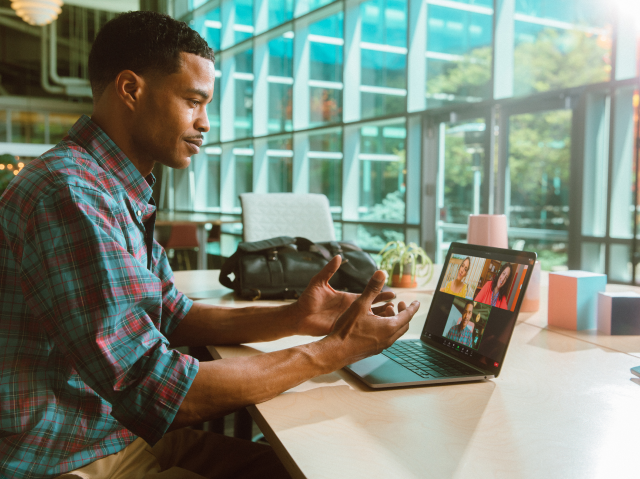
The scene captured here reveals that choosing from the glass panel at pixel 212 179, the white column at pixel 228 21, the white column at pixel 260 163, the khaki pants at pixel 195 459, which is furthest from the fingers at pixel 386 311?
the white column at pixel 228 21

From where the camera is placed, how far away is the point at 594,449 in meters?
A: 0.67

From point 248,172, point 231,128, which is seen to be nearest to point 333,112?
point 248,172

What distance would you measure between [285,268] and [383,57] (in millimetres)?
4781

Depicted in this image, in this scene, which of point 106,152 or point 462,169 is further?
point 462,169

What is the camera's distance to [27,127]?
479 inches

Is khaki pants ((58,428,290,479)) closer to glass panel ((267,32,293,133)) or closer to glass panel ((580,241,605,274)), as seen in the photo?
glass panel ((580,241,605,274))

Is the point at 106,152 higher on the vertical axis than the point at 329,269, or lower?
higher

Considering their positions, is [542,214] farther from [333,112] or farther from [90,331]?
[90,331]

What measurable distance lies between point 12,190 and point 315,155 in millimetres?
6308

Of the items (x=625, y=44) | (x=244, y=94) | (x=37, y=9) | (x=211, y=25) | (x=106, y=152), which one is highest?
(x=211, y=25)

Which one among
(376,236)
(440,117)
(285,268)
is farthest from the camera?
(376,236)

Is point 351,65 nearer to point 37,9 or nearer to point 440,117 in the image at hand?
point 440,117

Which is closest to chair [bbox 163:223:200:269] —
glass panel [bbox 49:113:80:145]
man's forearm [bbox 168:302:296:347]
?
man's forearm [bbox 168:302:296:347]

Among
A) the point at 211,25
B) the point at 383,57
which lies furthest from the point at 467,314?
the point at 211,25
